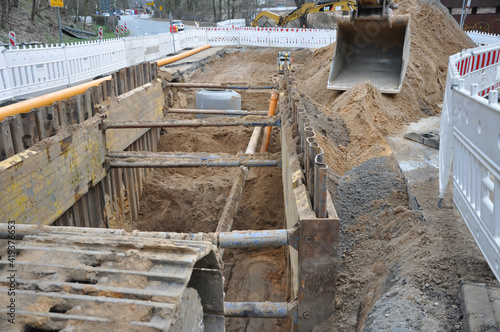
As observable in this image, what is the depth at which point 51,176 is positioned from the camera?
490cm

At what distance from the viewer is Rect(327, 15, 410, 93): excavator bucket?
1032 centimetres

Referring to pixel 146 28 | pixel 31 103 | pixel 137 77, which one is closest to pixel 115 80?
pixel 137 77

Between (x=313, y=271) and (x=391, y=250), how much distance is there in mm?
780

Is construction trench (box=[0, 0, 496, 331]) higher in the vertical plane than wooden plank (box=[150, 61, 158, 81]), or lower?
lower

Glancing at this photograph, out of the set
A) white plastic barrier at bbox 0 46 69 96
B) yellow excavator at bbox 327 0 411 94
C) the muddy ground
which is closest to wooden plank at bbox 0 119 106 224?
the muddy ground

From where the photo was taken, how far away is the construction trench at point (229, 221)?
1933mm

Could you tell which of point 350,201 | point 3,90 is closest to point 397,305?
point 350,201

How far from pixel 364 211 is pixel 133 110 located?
15.9 feet

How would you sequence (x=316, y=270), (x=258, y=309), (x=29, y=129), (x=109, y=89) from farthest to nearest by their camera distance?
(x=109, y=89) < (x=29, y=129) < (x=258, y=309) < (x=316, y=270)

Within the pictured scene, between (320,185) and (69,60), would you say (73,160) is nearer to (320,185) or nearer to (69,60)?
(320,185)

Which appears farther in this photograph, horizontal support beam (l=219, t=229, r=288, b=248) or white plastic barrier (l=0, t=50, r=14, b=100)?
white plastic barrier (l=0, t=50, r=14, b=100)

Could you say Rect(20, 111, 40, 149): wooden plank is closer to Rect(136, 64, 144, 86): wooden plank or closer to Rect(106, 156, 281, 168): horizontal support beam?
Rect(106, 156, 281, 168): horizontal support beam

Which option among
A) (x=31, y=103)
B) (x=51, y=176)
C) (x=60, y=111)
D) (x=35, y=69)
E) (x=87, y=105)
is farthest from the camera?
(x=35, y=69)

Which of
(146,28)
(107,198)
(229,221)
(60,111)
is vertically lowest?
(107,198)
